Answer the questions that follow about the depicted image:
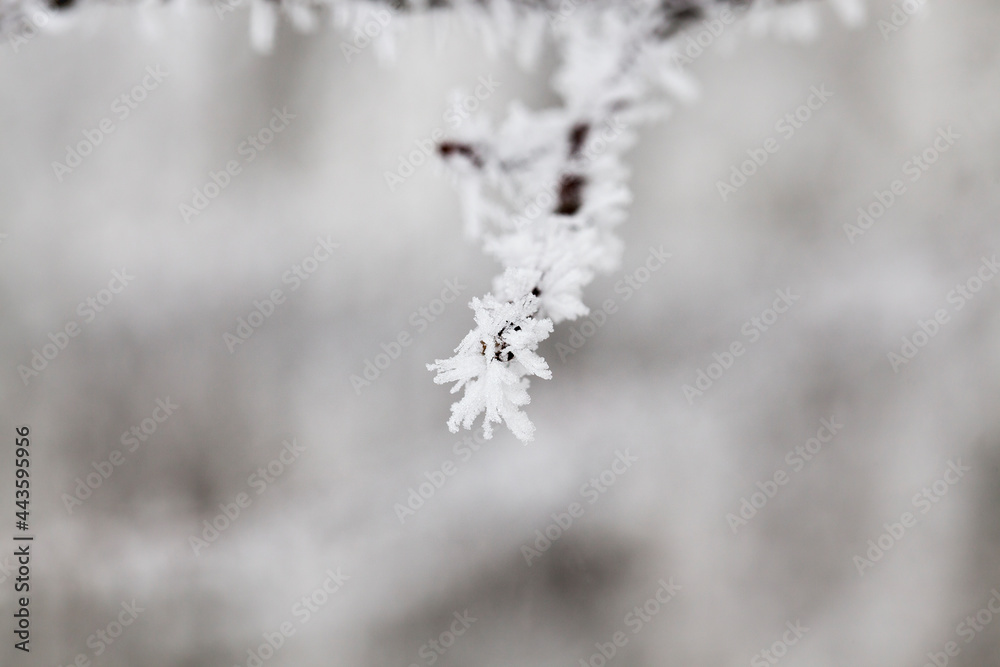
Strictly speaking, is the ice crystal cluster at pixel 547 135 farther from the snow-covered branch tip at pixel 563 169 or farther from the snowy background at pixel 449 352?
the snowy background at pixel 449 352

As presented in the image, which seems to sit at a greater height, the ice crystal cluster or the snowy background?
the snowy background

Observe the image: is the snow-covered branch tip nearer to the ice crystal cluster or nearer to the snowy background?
the ice crystal cluster

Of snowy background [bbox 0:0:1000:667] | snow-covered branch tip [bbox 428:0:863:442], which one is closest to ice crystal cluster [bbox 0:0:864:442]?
snow-covered branch tip [bbox 428:0:863:442]

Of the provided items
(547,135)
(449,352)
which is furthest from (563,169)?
(449,352)

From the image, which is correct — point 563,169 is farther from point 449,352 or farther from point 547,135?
point 449,352

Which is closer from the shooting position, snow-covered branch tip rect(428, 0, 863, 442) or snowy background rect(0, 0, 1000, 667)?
snow-covered branch tip rect(428, 0, 863, 442)
